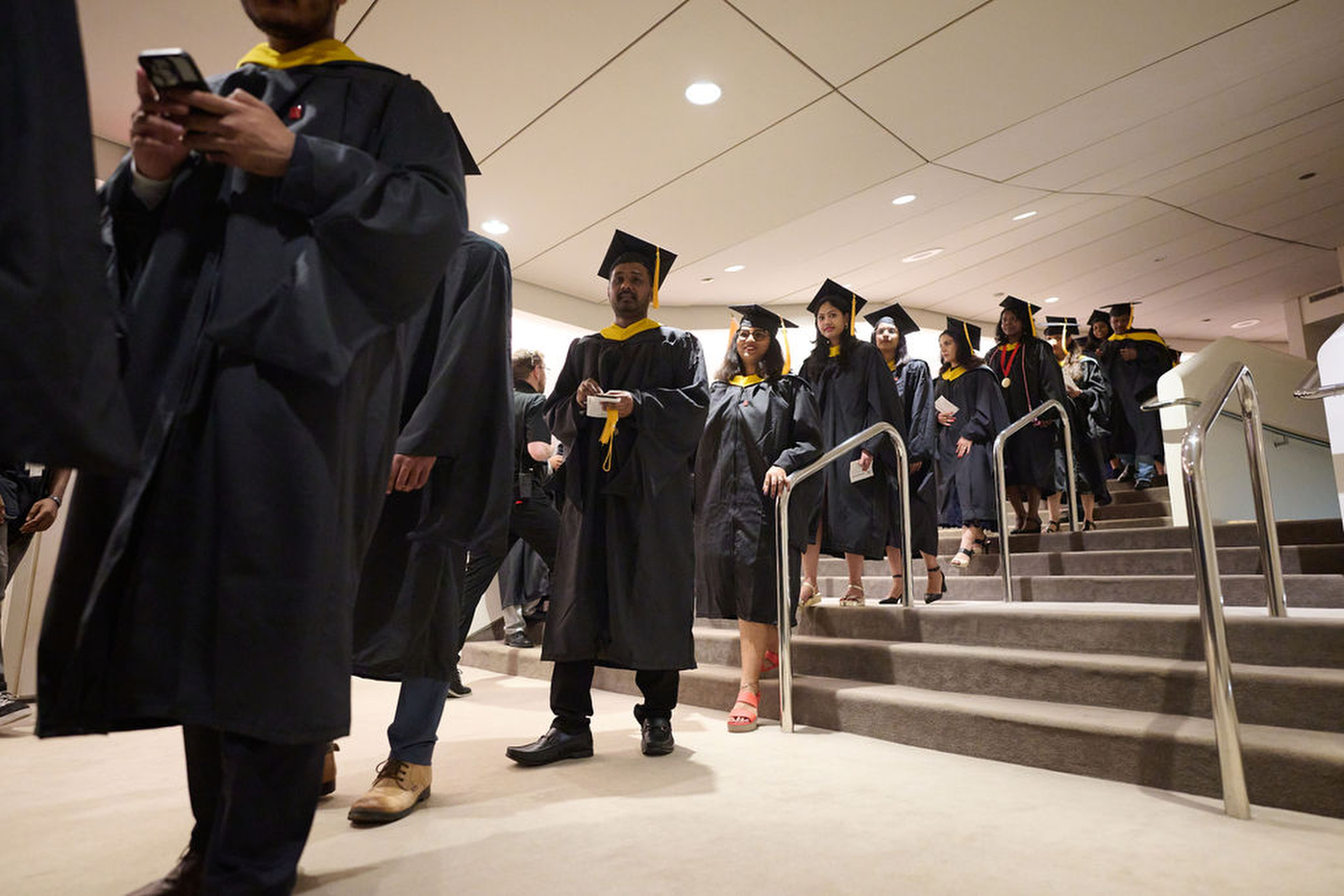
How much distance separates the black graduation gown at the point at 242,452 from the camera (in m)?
0.95

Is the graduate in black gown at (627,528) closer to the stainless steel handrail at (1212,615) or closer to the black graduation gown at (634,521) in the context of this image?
the black graduation gown at (634,521)

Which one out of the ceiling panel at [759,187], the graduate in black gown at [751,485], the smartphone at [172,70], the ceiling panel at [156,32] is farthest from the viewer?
the ceiling panel at [759,187]

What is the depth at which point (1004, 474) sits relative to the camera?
5.34 metres

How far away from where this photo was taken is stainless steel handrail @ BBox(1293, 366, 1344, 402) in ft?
10.9

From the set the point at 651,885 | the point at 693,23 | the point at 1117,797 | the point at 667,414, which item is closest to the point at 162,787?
the point at 651,885

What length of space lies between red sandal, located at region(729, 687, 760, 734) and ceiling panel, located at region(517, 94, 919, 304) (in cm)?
413

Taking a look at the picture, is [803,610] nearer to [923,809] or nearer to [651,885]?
[923,809]

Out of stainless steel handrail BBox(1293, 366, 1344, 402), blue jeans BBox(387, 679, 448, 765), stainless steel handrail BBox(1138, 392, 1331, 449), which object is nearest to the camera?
blue jeans BBox(387, 679, 448, 765)

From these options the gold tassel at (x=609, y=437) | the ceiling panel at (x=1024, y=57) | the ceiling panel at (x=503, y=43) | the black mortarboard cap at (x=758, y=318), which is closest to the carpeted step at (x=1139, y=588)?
the black mortarboard cap at (x=758, y=318)

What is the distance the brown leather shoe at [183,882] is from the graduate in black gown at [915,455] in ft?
12.1

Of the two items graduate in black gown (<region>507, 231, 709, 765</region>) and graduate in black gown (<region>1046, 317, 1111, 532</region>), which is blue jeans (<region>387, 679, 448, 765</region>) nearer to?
graduate in black gown (<region>507, 231, 709, 765</region>)

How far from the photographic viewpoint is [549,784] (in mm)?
2395

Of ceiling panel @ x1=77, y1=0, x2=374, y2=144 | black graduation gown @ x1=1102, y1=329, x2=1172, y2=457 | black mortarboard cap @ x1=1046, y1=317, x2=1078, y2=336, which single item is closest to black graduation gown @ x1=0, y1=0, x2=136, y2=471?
ceiling panel @ x1=77, y1=0, x2=374, y2=144

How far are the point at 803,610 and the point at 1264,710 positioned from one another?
219cm
